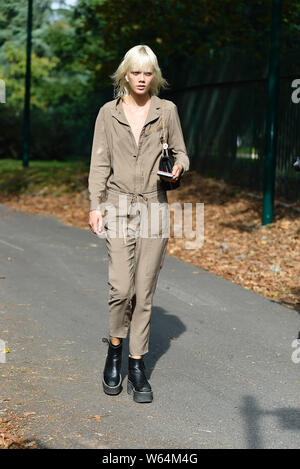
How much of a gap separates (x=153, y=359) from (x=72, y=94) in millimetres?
36996

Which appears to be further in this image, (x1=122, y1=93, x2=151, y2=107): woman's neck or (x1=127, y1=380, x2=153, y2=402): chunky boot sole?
(x1=122, y1=93, x2=151, y2=107): woman's neck

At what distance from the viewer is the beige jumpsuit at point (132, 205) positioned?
4.97 m

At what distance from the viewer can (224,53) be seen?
1767 cm

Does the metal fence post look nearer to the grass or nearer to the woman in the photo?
the woman

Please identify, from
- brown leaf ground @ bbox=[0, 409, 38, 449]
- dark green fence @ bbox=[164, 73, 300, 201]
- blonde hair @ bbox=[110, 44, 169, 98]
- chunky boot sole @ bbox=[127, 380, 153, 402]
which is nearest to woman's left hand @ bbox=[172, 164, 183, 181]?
blonde hair @ bbox=[110, 44, 169, 98]

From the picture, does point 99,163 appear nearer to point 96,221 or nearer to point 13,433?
point 96,221

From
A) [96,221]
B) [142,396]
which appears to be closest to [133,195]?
[96,221]

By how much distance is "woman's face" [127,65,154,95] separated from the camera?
489 cm

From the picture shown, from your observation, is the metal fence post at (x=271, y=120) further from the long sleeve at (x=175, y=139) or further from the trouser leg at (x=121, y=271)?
the trouser leg at (x=121, y=271)

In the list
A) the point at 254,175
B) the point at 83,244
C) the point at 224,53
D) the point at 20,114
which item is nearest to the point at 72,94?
the point at 20,114

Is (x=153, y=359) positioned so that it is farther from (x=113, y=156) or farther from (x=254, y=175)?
(x=254, y=175)

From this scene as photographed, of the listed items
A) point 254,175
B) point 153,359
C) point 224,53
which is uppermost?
point 224,53

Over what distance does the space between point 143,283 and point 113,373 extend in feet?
2.01
